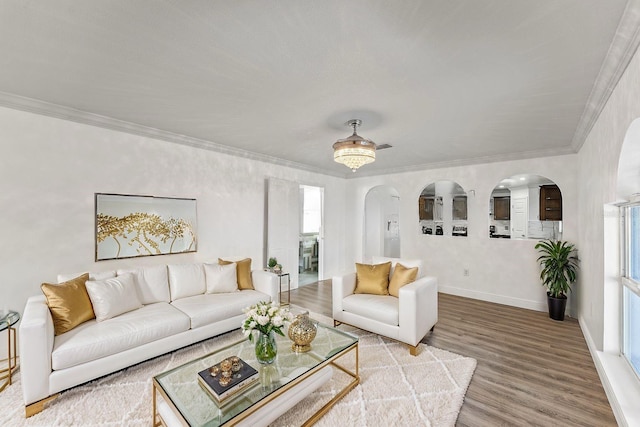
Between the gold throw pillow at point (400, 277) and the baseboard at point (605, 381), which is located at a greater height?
the gold throw pillow at point (400, 277)

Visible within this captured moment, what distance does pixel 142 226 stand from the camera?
3451 millimetres

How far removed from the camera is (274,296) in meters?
3.57

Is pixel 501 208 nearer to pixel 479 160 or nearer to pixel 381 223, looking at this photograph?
pixel 479 160

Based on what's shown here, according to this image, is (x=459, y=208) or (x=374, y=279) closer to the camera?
(x=374, y=279)

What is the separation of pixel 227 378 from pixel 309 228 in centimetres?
482

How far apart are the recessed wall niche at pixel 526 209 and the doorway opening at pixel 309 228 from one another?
332cm

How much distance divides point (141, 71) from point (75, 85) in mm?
757

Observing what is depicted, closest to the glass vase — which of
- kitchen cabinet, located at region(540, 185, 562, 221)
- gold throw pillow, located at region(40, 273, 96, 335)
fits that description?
gold throw pillow, located at region(40, 273, 96, 335)

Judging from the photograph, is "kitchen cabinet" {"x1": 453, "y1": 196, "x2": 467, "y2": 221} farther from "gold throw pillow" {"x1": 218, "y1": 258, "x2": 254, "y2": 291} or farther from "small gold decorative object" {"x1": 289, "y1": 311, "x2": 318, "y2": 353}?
"small gold decorative object" {"x1": 289, "y1": 311, "x2": 318, "y2": 353}

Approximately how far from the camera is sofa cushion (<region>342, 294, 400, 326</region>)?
2.91 metres

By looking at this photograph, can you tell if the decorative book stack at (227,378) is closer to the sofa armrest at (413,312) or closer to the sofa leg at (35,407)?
the sofa leg at (35,407)

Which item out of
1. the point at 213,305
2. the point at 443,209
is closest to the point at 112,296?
the point at 213,305

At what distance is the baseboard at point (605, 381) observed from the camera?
1.84 m

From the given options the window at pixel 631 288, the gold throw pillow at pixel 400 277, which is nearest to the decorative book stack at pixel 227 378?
the gold throw pillow at pixel 400 277
